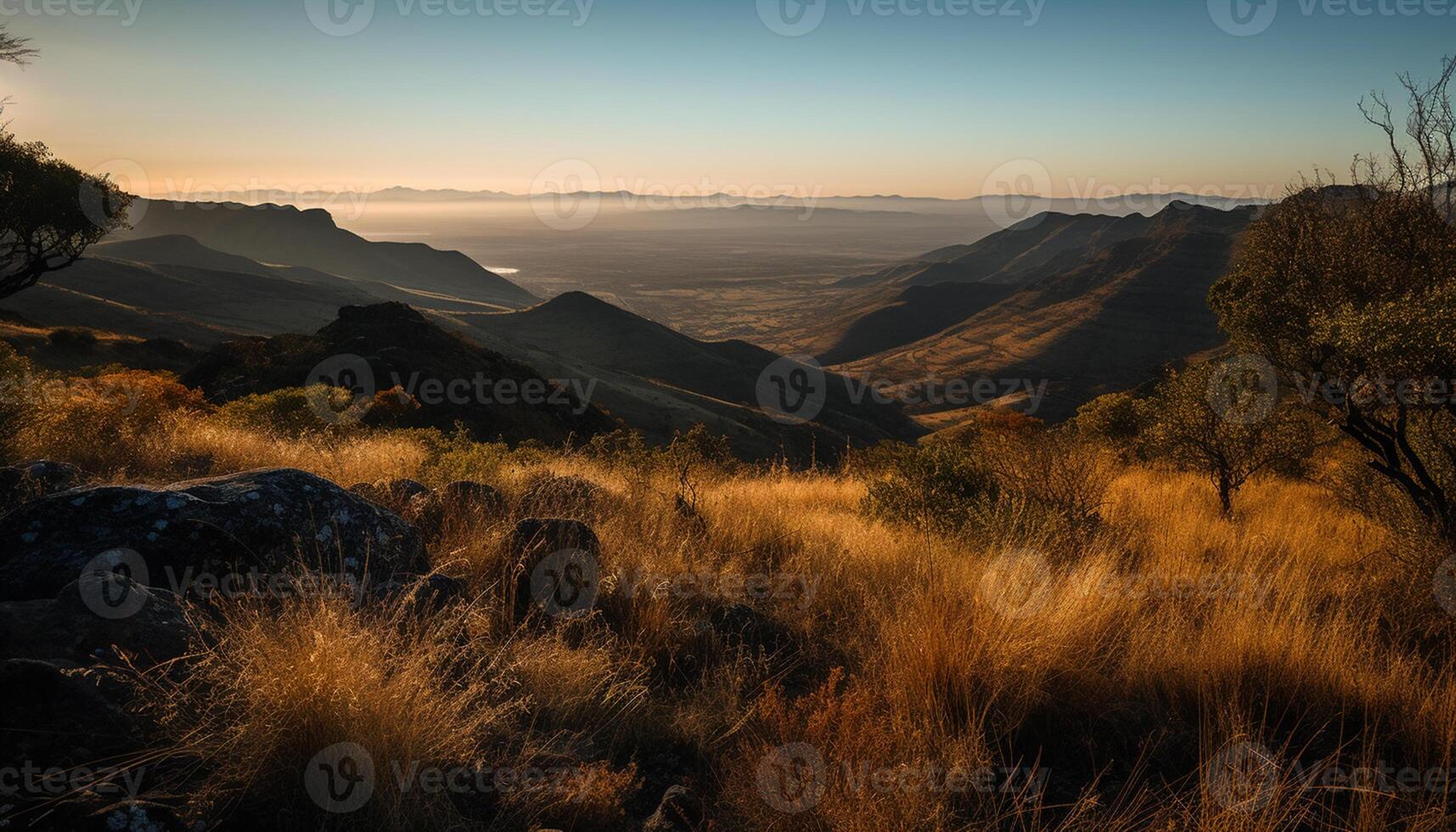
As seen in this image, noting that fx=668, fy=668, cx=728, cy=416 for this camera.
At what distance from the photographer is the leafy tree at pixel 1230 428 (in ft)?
28.2

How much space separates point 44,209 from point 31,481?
19.0 meters

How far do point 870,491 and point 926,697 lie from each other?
507 cm

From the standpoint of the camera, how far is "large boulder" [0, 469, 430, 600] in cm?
323

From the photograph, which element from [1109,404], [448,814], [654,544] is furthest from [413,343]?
[448,814]

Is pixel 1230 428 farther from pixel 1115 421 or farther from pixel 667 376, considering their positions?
pixel 667 376

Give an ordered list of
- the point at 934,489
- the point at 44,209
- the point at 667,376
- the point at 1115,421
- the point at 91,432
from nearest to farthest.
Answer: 1. the point at 91,432
2. the point at 934,489
3. the point at 44,209
4. the point at 1115,421
5. the point at 667,376

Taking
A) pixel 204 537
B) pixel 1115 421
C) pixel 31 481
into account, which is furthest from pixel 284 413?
pixel 1115 421

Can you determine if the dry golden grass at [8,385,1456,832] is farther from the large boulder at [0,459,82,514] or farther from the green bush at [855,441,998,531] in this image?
the large boulder at [0,459,82,514]

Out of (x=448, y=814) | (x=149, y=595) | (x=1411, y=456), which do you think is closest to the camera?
(x=448, y=814)

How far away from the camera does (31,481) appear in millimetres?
4465

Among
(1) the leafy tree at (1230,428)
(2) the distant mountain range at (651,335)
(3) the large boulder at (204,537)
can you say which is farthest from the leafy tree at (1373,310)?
(3) the large boulder at (204,537)

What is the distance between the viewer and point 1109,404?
1923 centimetres

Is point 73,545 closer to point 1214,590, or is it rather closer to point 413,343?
point 1214,590

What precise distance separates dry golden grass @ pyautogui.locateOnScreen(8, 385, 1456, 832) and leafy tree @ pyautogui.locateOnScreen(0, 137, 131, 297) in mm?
20622
